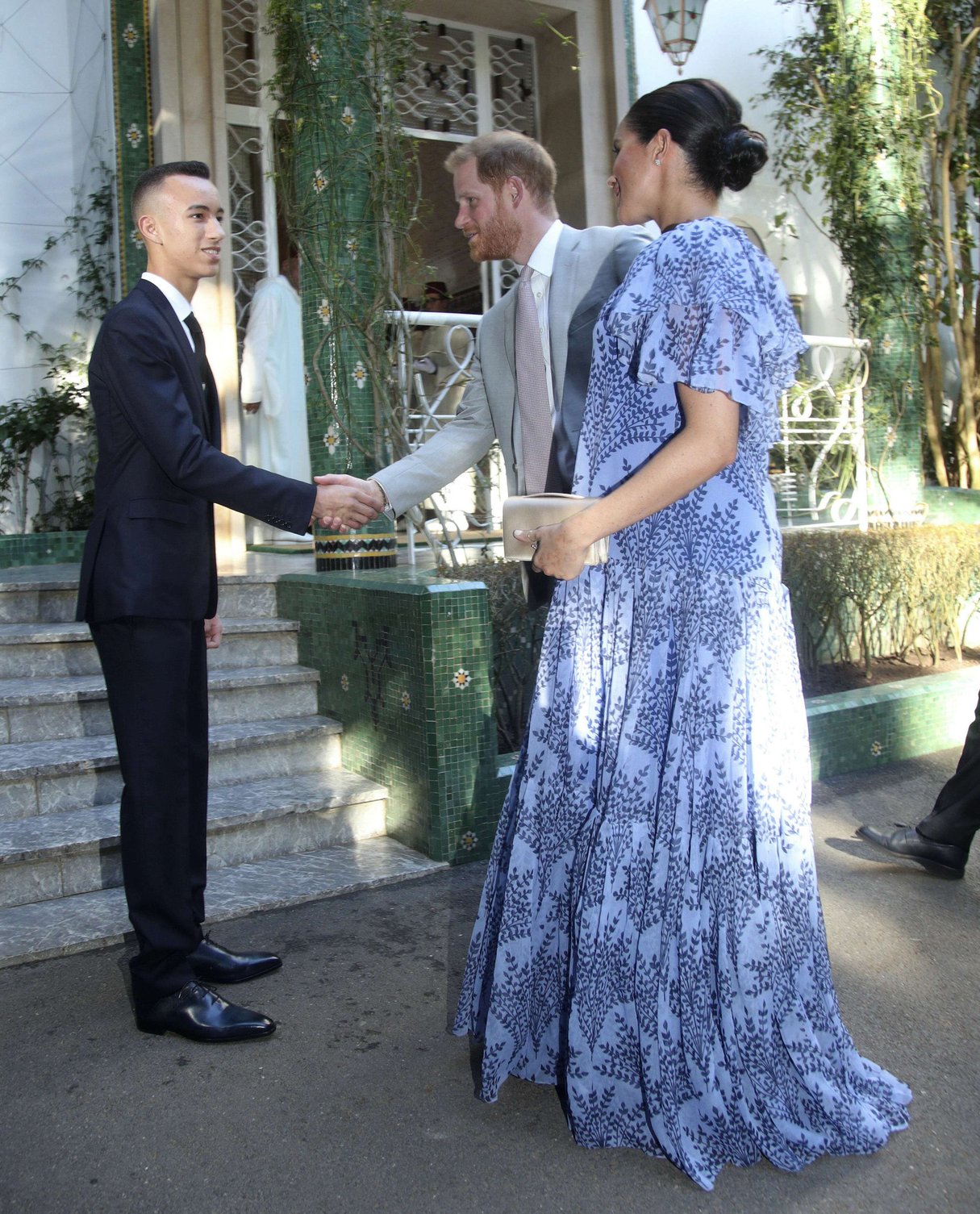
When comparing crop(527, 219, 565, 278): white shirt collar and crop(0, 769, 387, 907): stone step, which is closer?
crop(527, 219, 565, 278): white shirt collar

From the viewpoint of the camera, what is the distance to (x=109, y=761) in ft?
12.6

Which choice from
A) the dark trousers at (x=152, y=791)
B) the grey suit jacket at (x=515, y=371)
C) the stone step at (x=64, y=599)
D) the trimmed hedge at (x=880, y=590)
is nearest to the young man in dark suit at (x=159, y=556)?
the dark trousers at (x=152, y=791)

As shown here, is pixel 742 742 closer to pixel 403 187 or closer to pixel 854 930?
pixel 854 930

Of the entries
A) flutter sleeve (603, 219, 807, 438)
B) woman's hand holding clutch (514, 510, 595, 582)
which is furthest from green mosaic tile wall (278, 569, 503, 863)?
flutter sleeve (603, 219, 807, 438)

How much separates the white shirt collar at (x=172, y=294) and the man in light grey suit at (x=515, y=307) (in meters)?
0.65

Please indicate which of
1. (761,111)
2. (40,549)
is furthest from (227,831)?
(761,111)

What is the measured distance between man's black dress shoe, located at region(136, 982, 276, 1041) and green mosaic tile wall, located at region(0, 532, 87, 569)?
4.56 metres

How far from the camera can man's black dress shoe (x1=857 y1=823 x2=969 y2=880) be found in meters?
3.66

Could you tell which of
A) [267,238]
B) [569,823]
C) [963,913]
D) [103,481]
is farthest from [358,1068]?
[267,238]

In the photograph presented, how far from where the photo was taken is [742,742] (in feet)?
6.99

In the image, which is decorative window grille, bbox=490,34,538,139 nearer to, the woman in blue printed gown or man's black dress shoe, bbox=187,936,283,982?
the woman in blue printed gown

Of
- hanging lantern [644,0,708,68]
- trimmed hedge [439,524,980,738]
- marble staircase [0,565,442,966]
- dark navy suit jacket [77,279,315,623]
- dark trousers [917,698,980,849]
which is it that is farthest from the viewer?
hanging lantern [644,0,708,68]

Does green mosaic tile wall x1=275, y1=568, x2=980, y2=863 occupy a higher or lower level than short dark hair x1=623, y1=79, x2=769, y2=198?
lower

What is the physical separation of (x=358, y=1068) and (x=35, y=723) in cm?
211
